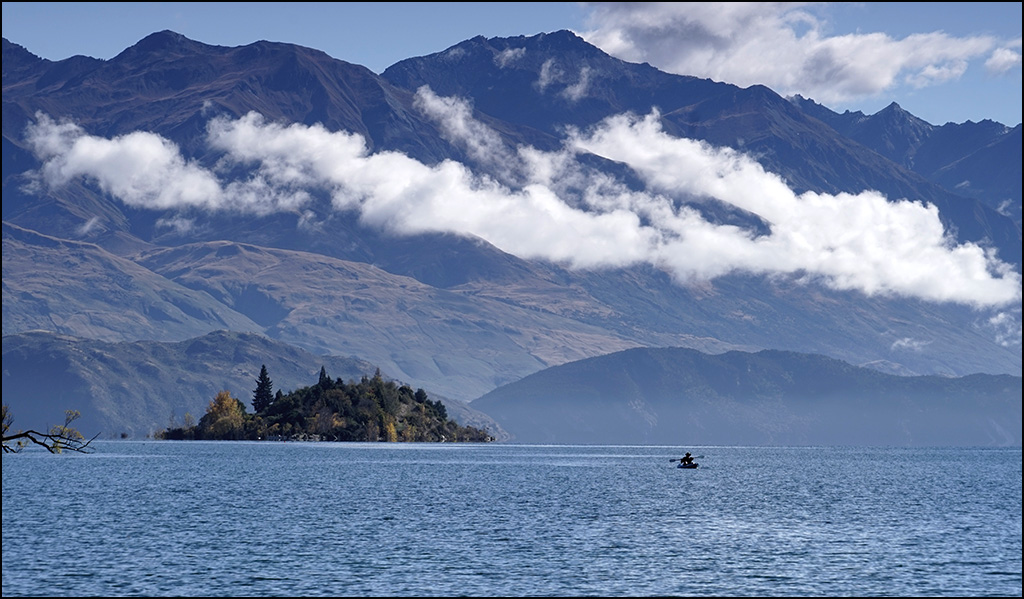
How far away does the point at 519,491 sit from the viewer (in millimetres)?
180500

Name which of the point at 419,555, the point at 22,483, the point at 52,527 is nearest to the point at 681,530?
the point at 419,555

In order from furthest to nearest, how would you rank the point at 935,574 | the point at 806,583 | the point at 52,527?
1. the point at 52,527
2. the point at 935,574
3. the point at 806,583

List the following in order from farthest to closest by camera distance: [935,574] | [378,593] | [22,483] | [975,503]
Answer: [22,483] < [975,503] < [935,574] < [378,593]

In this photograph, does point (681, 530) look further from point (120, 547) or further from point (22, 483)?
point (22, 483)

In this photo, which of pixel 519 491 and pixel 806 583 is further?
pixel 519 491

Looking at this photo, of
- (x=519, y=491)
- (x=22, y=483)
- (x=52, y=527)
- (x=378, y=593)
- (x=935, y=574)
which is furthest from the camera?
(x=22, y=483)

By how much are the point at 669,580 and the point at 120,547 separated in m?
44.6

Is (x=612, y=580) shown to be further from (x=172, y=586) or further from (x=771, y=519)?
(x=771, y=519)

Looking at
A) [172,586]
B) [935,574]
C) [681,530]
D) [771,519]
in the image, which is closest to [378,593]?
[172,586]

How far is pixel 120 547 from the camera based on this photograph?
336ft

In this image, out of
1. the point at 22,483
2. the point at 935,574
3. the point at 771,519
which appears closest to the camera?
the point at 935,574

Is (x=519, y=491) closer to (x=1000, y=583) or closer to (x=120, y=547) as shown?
(x=120, y=547)

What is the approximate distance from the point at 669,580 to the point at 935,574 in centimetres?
1980

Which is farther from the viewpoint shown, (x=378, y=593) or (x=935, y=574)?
(x=935, y=574)
